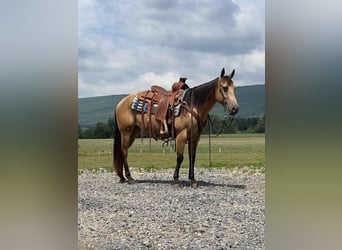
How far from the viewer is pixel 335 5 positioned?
207cm

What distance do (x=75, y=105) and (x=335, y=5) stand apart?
1338mm

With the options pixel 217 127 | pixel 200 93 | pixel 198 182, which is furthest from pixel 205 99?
pixel 198 182

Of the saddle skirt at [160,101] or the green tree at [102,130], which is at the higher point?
the saddle skirt at [160,101]

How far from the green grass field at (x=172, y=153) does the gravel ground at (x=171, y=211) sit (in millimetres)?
43

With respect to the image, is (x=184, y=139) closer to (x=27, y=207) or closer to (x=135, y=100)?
(x=135, y=100)

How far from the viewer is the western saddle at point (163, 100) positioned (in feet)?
8.61

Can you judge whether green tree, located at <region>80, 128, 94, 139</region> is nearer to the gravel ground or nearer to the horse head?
the gravel ground

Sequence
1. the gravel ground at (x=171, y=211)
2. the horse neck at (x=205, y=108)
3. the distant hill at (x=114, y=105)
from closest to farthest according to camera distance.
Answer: the distant hill at (x=114, y=105), the gravel ground at (x=171, y=211), the horse neck at (x=205, y=108)

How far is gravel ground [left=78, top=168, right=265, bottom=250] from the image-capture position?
2490 millimetres

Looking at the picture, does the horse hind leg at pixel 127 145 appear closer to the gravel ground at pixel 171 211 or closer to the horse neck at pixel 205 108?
the gravel ground at pixel 171 211

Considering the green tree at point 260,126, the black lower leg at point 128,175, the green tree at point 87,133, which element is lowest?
the black lower leg at point 128,175

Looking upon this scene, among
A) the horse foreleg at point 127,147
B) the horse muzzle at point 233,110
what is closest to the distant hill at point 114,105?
the horse muzzle at point 233,110

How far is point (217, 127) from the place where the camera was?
102 inches

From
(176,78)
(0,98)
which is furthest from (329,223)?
(0,98)
